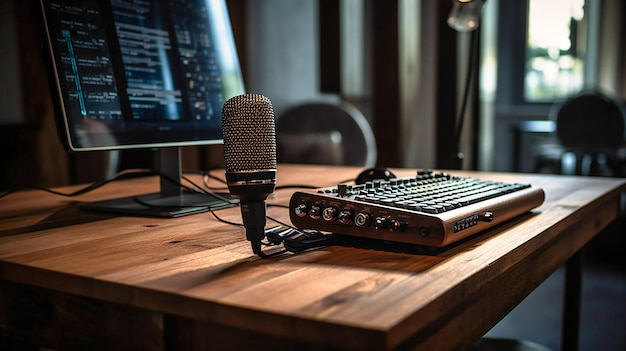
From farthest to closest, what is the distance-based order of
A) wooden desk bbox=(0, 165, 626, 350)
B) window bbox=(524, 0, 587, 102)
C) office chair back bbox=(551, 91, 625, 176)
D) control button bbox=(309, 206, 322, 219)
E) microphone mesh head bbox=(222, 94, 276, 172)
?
window bbox=(524, 0, 587, 102) < office chair back bbox=(551, 91, 625, 176) < control button bbox=(309, 206, 322, 219) < microphone mesh head bbox=(222, 94, 276, 172) < wooden desk bbox=(0, 165, 626, 350)

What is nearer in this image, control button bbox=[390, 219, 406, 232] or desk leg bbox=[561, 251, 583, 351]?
control button bbox=[390, 219, 406, 232]

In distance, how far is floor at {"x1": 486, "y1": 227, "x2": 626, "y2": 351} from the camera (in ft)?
7.23

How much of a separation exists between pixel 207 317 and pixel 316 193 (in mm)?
284

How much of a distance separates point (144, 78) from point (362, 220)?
52cm

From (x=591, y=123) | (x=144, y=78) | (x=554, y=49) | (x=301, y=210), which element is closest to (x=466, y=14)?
(x=144, y=78)

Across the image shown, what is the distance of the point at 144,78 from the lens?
3.48ft

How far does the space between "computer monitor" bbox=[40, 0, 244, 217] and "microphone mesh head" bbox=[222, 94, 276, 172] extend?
346 millimetres

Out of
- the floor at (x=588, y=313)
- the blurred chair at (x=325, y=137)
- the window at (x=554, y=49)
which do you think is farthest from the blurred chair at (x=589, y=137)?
the blurred chair at (x=325, y=137)

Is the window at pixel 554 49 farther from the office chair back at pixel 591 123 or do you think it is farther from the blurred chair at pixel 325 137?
the blurred chair at pixel 325 137

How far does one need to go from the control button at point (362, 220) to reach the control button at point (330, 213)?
3 cm

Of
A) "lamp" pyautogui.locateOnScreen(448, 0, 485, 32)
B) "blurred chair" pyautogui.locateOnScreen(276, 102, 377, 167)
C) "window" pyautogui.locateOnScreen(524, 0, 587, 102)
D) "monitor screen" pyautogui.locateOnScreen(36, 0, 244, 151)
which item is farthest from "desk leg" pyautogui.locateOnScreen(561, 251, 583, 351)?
"window" pyautogui.locateOnScreen(524, 0, 587, 102)

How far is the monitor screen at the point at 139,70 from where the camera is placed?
3.06ft

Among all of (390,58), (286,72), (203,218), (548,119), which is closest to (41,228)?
(203,218)

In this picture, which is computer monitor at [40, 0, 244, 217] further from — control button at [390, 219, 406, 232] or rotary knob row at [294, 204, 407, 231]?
control button at [390, 219, 406, 232]
